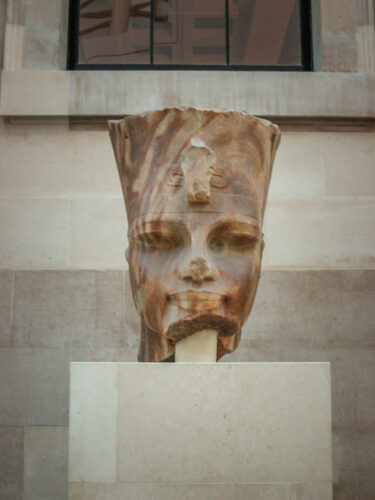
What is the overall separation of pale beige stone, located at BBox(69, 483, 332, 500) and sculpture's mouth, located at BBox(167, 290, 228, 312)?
70 cm

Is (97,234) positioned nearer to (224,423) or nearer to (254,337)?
(254,337)

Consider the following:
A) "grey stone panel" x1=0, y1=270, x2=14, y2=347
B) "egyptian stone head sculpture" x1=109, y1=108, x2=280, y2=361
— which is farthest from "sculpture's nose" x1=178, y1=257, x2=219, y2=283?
"grey stone panel" x1=0, y1=270, x2=14, y2=347

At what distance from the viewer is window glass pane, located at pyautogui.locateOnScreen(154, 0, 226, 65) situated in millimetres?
5188

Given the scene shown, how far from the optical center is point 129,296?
4.63 m

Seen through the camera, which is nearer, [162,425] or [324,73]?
[162,425]

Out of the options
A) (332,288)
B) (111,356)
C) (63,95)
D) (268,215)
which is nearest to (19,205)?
(63,95)

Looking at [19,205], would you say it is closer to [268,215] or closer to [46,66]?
[46,66]

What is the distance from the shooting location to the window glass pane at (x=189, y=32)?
519 cm

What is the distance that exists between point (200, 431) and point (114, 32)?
3597mm

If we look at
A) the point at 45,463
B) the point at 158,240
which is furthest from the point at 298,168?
the point at 45,463

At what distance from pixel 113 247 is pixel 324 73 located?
6.41ft

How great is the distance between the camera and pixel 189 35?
17.1ft

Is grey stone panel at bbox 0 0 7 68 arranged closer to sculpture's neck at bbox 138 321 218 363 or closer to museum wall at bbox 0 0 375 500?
museum wall at bbox 0 0 375 500

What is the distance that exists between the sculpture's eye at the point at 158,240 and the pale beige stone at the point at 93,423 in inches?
24.3
